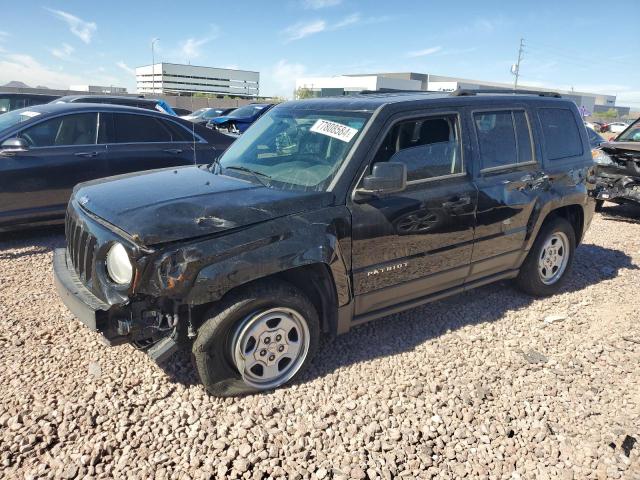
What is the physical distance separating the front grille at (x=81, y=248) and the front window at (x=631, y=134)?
29.9 feet

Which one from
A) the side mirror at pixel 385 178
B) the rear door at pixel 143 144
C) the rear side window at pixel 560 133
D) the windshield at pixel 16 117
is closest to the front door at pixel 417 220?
the side mirror at pixel 385 178

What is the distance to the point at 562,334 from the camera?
13.5 feet

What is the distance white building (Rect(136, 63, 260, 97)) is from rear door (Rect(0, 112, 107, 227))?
90.1m

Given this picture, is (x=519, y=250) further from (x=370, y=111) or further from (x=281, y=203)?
(x=281, y=203)

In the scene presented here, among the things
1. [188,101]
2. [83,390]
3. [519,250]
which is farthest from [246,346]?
[188,101]

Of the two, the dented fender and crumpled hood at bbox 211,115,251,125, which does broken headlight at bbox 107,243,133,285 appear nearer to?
the dented fender

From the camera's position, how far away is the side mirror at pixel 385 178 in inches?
120

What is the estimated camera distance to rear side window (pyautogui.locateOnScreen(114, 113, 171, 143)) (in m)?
6.38

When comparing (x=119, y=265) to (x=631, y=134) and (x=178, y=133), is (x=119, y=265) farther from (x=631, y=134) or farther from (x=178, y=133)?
(x=631, y=134)

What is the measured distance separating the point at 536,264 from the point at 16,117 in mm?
6271

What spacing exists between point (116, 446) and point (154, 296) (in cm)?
84

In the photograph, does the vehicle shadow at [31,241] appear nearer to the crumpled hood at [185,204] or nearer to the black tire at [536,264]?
the crumpled hood at [185,204]

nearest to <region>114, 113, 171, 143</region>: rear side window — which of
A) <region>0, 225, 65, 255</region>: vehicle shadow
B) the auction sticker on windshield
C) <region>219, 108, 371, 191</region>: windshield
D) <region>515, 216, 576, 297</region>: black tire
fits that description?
<region>0, 225, 65, 255</region>: vehicle shadow

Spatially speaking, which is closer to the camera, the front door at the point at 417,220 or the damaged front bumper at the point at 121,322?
the damaged front bumper at the point at 121,322
